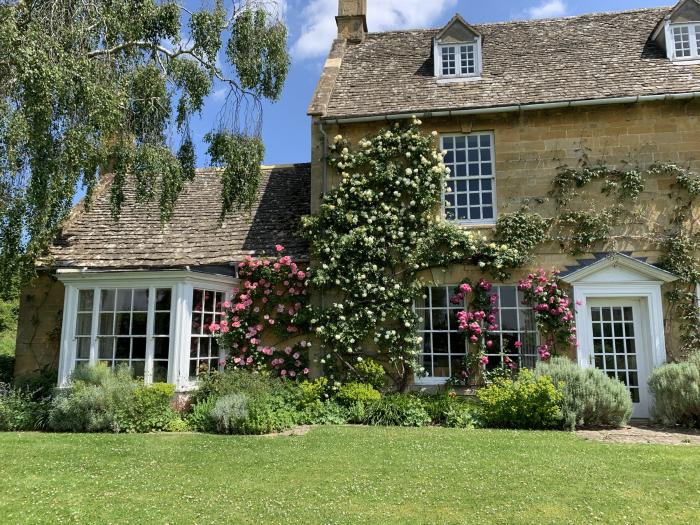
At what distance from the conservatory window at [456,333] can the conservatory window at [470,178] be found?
1.64m

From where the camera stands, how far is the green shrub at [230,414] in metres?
8.78

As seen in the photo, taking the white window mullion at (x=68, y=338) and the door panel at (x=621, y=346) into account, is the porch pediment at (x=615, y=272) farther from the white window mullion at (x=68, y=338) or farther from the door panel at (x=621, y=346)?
the white window mullion at (x=68, y=338)

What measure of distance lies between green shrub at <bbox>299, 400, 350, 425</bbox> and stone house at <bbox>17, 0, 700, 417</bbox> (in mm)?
2058

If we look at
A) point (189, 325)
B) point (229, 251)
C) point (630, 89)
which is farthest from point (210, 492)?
point (630, 89)

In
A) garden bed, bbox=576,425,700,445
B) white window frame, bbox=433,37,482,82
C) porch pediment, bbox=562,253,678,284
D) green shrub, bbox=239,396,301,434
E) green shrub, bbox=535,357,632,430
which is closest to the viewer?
garden bed, bbox=576,425,700,445

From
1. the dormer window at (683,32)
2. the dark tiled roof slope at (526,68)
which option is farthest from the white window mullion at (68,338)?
the dormer window at (683,32)

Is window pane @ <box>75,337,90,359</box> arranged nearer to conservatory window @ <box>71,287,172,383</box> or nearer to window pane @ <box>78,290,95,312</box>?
conservatory window @ <box>71,287,172,383</box>

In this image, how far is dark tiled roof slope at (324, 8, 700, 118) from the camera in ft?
37.4

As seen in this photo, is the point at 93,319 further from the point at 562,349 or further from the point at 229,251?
the point at 562,349

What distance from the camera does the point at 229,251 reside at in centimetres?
1207

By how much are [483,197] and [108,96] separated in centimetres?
743

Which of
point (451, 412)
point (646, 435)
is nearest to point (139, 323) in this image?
point (451, 412)

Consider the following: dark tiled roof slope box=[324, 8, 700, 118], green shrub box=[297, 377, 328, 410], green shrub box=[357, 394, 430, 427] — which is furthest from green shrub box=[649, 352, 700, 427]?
green shrub box=[297, 377, 328, 410]

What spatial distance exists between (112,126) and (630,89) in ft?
32.9
